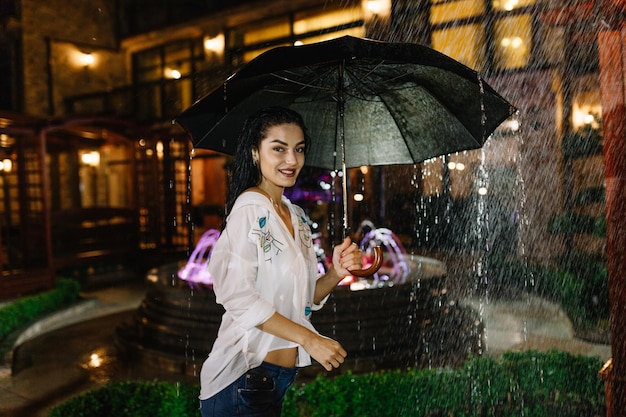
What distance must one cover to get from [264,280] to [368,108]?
133 cm

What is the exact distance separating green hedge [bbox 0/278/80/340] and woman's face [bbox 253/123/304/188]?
6.77 meters

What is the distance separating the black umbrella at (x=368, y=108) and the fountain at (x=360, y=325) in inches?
131

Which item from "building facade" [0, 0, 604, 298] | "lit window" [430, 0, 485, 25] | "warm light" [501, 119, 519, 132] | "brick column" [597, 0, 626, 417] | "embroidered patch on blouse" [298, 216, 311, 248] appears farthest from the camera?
"lit window" [430, 0, 485, 25]

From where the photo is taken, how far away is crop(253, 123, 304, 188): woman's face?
7.48ft

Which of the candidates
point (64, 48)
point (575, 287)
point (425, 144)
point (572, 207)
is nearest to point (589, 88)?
point (572, 207)

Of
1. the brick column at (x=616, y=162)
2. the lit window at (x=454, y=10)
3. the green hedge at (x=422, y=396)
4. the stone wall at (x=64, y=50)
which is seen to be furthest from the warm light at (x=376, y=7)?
the stone wall at (x=64, y=50)

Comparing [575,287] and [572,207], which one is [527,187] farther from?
[575,287]

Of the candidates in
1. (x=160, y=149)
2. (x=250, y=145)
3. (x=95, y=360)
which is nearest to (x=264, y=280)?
(x=250, y=145)

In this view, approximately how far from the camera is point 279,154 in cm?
229

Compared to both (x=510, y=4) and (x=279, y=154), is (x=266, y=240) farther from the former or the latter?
(x=510, y=4)

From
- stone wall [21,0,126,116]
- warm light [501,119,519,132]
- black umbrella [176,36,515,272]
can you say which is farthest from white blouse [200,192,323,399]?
stone wall [21,0,126,116]

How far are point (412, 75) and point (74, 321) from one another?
8156mm

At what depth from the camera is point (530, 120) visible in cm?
1358

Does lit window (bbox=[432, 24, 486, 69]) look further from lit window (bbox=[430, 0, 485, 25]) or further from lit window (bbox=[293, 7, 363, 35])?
lit window (bbox=[293, 7, 363, 35])
